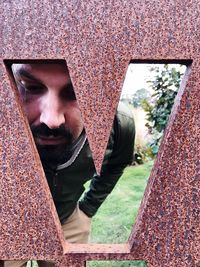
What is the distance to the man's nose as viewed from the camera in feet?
3.66

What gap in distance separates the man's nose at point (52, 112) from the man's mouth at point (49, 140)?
0.21 meters

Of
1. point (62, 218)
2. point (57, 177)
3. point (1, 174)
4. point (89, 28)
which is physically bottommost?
point (62, 218)

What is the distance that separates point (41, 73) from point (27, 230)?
0.40 metres

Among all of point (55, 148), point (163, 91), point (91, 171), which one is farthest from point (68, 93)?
point (163, 91)

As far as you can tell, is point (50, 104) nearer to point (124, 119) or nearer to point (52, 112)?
point (52, 112)

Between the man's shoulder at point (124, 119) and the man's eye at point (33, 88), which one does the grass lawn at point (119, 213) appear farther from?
the man's eye at point (33, 88)

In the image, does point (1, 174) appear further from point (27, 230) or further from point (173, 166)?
point (173, 166)

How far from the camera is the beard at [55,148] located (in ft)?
4.26

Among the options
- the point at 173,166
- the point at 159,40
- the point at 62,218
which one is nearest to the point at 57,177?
the point at 62,218

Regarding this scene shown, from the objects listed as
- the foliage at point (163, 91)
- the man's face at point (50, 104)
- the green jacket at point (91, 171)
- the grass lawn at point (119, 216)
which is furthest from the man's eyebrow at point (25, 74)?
the grass lawn at point (119, 216)

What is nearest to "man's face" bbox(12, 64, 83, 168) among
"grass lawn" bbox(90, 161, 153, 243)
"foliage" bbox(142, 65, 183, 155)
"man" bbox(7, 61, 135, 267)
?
"man" bbox(7, 61, 135, 267)

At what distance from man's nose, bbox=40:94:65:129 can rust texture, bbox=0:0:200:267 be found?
10 cm

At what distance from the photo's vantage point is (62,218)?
1.91 meters

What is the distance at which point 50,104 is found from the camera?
112cm
